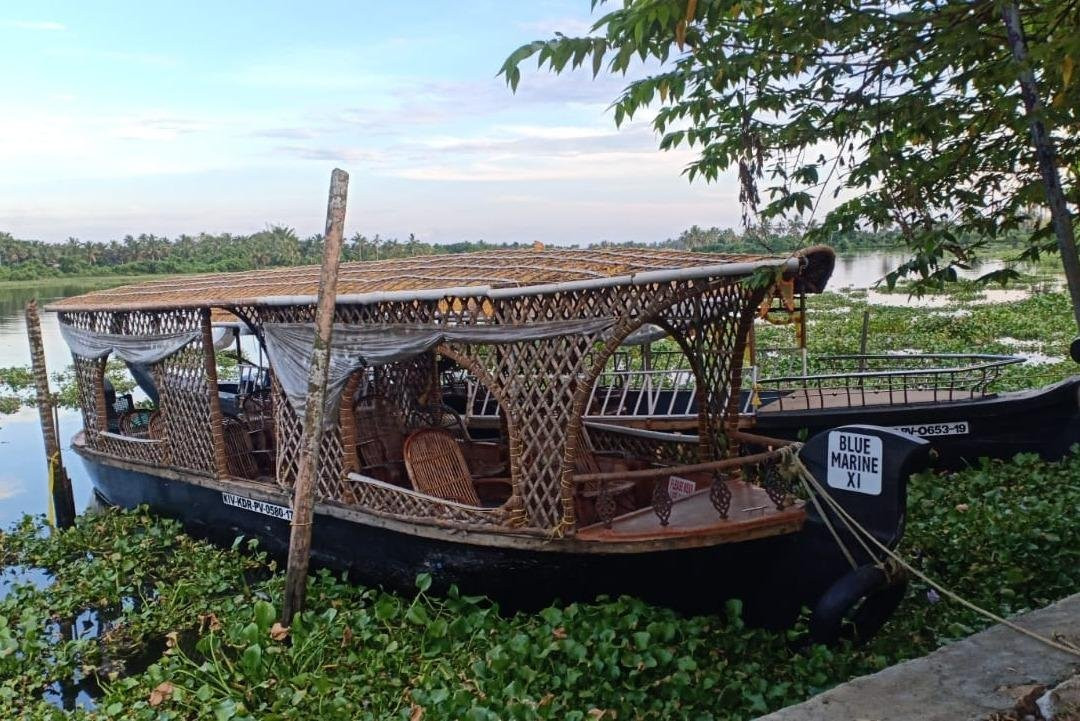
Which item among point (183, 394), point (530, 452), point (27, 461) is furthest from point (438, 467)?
point (27, 461)

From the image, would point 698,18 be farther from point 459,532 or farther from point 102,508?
point 102,508

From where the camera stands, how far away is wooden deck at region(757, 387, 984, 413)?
8992mm

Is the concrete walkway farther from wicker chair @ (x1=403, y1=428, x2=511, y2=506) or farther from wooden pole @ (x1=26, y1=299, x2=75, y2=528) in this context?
wooden pole @ (x1=26, y1=299, x2=75, y2=528)

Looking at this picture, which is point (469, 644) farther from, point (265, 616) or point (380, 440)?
point (380, 440)

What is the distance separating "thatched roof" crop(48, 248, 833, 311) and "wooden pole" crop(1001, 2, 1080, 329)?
1.13 m

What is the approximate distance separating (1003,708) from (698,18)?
2.74 meters

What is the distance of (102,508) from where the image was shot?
1027cm

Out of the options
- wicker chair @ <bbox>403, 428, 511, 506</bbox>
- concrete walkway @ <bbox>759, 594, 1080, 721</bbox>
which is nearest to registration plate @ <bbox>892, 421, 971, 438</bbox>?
wicker chair @ <bbox>403, 428, 511, 506</bbox>

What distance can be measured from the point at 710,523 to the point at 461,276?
2.41 metres

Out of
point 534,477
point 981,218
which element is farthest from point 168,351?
point 981,218

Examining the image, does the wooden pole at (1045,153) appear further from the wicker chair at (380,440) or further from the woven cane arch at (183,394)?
the woven cane arch at (183,394)

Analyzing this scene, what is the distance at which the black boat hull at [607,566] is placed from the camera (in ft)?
17.3

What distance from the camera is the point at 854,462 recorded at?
16.0 feet

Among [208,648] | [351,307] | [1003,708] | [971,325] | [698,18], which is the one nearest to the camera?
[1003,708]
